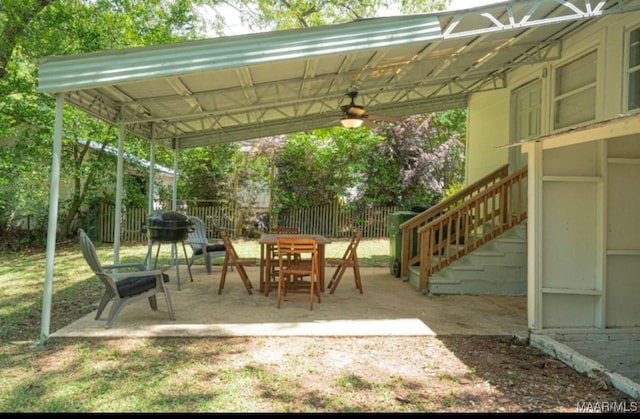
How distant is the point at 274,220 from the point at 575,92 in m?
9.15

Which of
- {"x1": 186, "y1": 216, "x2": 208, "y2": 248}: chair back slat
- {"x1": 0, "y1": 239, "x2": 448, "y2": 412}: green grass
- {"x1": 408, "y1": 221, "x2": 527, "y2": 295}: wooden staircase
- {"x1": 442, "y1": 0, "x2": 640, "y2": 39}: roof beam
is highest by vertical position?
{"x1": 442, "y1": 0, "x2": 640, "y2": 39}: roof beam

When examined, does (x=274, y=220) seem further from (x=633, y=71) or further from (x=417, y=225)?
(x=633, y=71)

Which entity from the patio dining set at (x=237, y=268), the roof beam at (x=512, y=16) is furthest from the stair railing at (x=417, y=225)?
the roof beam at (x=512, y=16)

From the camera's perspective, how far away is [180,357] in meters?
3.53

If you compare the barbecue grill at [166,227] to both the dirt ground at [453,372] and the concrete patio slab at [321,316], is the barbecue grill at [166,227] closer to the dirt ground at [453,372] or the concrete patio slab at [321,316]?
the concrete patio slab at [321,316]

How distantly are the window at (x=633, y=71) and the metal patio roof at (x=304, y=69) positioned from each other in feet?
1.27

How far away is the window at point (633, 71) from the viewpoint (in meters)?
4.80

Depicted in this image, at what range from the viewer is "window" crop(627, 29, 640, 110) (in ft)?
15.8

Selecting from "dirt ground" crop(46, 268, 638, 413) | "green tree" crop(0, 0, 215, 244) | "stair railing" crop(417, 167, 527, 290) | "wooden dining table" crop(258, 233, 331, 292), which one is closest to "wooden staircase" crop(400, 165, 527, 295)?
"stair railing" crop(417, 167, 527, 290)

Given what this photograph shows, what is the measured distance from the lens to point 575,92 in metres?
5.96

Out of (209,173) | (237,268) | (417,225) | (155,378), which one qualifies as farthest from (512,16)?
(209,173)

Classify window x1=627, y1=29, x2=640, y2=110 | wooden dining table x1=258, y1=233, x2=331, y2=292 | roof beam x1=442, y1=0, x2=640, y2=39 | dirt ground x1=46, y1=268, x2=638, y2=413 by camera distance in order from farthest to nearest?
wooden dining table x1=258, y1=233, x2=331, y2=292 → window x1=627, y1=29, x2=640, y2=110 → roof beam x1=442, y1=0, x2=640, y2=39 → dirt ground x1=46, y1=268, x2=638, y2=413

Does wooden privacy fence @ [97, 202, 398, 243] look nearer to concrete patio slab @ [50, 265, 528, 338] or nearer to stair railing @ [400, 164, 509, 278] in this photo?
stair railing @ [400, 164, 509, 278]

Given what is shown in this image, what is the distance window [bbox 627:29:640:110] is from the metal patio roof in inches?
15.2
